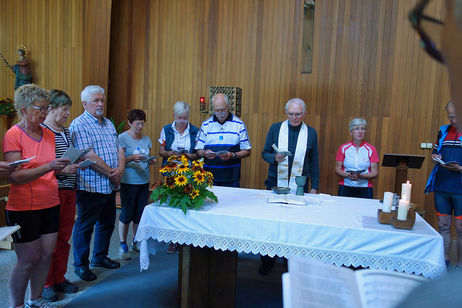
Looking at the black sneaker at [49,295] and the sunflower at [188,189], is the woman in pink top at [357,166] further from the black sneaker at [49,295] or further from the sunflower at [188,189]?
the black sneaker at [49,295]

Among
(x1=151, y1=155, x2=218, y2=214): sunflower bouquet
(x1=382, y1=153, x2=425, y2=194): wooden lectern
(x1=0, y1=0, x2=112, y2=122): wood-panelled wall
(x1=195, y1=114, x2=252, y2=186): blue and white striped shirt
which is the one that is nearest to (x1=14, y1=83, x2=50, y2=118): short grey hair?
(x1=151, y1=155, x2=218, y2=214): sunflower bouquet

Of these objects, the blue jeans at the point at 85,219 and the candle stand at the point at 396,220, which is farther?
the blue jeans at the point at 85,219

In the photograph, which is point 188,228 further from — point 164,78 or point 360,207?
point 164,78

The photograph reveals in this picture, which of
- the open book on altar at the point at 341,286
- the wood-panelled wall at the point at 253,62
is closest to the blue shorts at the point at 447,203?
the wood-panelled wall at the point at 253,62

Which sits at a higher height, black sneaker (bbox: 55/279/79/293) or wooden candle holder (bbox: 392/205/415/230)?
wooden candle holder (bbox: 392/205/415/230)

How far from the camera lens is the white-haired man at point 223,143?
12.4 ft

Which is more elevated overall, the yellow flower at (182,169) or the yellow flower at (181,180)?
the yellow flower at (182,169)

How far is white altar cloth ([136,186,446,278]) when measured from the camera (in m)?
2.03

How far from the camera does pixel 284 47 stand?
553cm

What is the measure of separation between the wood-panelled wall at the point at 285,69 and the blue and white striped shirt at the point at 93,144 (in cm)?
288

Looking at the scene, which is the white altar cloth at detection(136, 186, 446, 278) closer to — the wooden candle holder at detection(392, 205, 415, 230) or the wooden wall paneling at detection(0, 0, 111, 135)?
the wooden candle holder at detection(392, 205, 415, 230)

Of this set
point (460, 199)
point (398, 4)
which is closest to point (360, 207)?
point (460, 199)

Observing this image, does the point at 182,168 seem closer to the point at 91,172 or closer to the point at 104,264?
the point at 91,172

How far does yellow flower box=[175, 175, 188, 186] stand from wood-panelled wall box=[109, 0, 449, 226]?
3393 millimetres
